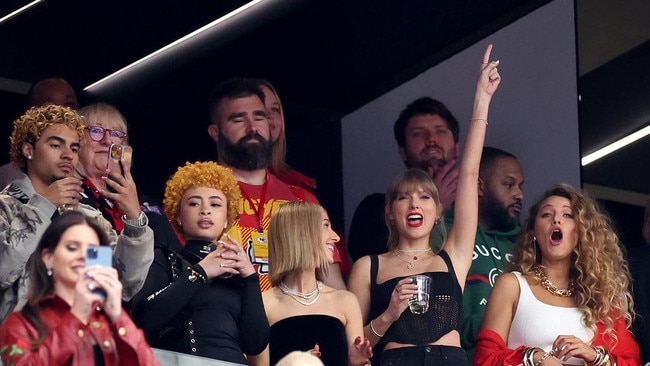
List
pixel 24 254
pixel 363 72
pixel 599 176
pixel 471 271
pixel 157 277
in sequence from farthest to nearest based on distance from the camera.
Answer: pixel 363 72 < pixel 599 176 < pixel 471 271 < pixel 157 277 < pixel 24 254

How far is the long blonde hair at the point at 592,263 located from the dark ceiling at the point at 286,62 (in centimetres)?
150

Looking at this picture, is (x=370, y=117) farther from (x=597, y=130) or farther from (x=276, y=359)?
(x=276, y=359)

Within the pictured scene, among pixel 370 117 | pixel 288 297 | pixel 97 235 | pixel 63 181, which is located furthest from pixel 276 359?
pixel 370 117

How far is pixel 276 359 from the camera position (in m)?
5.62

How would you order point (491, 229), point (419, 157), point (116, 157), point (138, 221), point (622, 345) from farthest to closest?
point (419, 157)
point (491, 229)
point (622, 345)
point (116, 157)
point (138, 221)

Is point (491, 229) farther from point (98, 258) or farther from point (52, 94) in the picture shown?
point (98, 258)

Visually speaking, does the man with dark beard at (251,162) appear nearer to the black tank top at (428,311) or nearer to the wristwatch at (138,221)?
the black tank top at (428,311)

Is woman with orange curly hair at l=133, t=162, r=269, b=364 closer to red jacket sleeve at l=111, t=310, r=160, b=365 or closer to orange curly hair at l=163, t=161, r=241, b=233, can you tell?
orange curly hair at l=163, t=161, r=241, b=233

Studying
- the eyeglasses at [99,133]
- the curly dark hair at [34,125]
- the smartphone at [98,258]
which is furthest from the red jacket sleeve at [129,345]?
the eyeglasses at [99,133]

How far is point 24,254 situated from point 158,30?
124 inches

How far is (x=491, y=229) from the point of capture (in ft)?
23.7

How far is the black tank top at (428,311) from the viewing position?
19.0ft

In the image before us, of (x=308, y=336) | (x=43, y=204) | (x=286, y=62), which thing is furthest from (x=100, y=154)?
(x=286, y=62)

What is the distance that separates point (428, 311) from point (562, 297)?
576 mm
